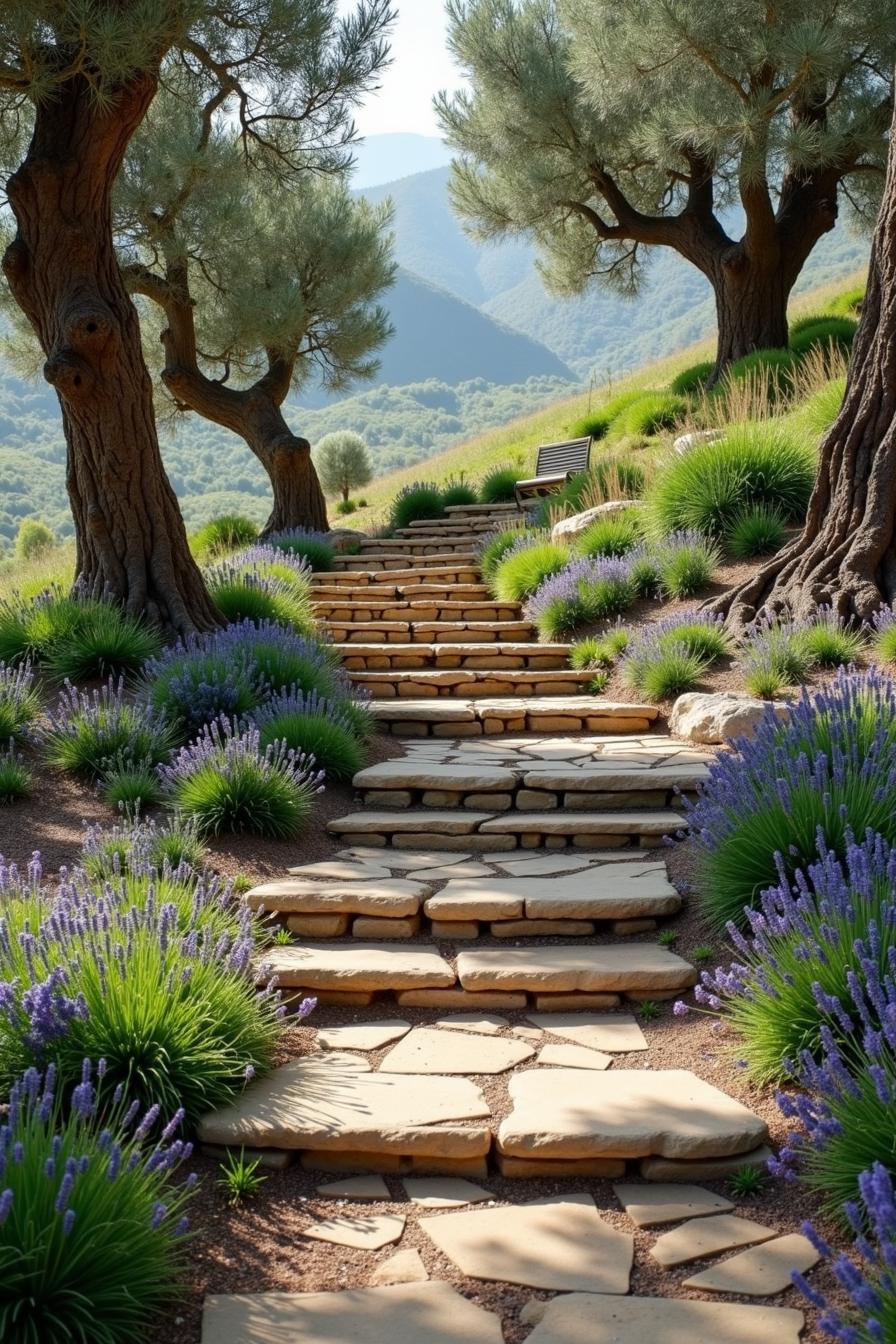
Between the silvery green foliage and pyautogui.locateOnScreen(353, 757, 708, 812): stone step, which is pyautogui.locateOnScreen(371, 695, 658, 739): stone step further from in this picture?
the silvery green foliage

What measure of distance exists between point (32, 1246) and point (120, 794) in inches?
117

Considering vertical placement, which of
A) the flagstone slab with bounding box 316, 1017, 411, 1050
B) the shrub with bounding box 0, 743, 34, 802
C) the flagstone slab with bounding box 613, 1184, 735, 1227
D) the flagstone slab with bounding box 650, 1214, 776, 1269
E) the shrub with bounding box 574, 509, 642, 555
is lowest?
the flagstone slab with bounding box 613, 1184, 735, 1227

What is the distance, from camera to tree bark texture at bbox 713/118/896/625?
605 centimetres

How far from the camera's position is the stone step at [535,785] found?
516cm

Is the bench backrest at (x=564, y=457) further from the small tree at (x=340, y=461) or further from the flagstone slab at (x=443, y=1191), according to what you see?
the flagstone slab at (x=443, y=1191)

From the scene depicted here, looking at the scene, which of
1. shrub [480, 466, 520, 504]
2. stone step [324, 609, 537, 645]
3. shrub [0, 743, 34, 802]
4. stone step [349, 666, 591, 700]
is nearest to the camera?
shrub [0, 743, 34, 802]

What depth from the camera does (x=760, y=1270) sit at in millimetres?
2363

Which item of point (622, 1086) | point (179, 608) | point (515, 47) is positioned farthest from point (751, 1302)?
point (515, 47)

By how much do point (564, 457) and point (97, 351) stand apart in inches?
294

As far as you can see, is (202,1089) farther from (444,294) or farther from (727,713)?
(444,294)

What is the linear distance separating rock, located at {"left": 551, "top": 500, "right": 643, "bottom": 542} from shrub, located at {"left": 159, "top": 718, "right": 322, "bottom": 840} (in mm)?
5148

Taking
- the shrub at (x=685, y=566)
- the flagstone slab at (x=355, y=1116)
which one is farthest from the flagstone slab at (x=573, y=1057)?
the shrub at (x=685, y=566)

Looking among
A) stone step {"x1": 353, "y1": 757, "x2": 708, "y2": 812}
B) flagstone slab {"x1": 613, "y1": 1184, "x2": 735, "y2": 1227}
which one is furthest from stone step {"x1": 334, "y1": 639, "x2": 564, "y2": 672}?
flagstone slab {"x1": 613, "y1": 1184, "x2": 735, "y2": 1227}

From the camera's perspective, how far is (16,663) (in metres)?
6.75
